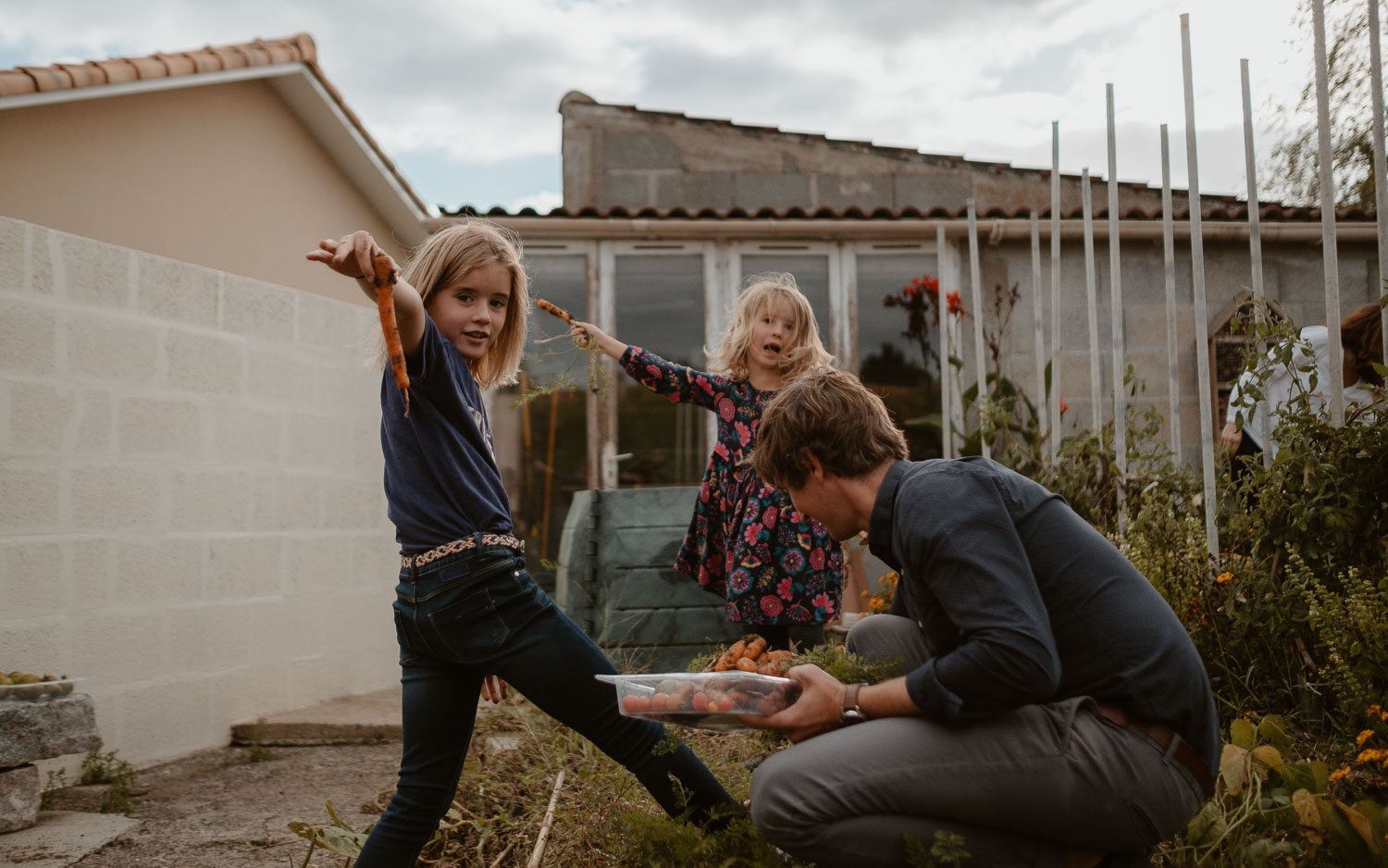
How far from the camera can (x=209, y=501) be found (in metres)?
4.24

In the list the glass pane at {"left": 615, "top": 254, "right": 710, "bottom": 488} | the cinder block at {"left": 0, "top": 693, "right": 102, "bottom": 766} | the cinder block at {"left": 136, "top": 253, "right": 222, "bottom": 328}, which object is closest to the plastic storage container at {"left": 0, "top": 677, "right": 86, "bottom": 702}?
the cinder block at {"left": 0, "top": 693, "right": 102, "bottom": 766}

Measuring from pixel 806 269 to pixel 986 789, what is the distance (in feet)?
17.8

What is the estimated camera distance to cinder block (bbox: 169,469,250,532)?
13.4 ft

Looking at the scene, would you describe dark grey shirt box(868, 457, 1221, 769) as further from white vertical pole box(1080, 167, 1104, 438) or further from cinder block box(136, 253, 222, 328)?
cinder block box(136, 253, 222, 328)

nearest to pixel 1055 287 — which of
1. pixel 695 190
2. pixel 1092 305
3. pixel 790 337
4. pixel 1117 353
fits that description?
pixel 1092 305

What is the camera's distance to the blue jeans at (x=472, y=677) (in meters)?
2.01

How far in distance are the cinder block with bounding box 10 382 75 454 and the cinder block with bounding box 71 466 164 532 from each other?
154mm

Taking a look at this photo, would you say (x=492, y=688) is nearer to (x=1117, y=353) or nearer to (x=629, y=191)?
(x=1117, y=353)

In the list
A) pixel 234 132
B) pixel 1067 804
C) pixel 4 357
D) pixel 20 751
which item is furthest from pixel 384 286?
pixel 234 132

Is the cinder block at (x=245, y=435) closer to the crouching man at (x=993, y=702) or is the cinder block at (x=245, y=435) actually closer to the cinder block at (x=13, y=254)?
the cinder block at (x=13, y=254)

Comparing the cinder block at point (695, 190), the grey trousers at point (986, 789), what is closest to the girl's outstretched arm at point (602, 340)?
the grey trousers at point (986, 789)

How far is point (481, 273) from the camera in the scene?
2.19 meters

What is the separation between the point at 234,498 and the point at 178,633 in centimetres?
62

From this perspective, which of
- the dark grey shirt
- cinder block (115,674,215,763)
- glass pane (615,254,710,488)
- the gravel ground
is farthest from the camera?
glass pane (615,254,710,488)
